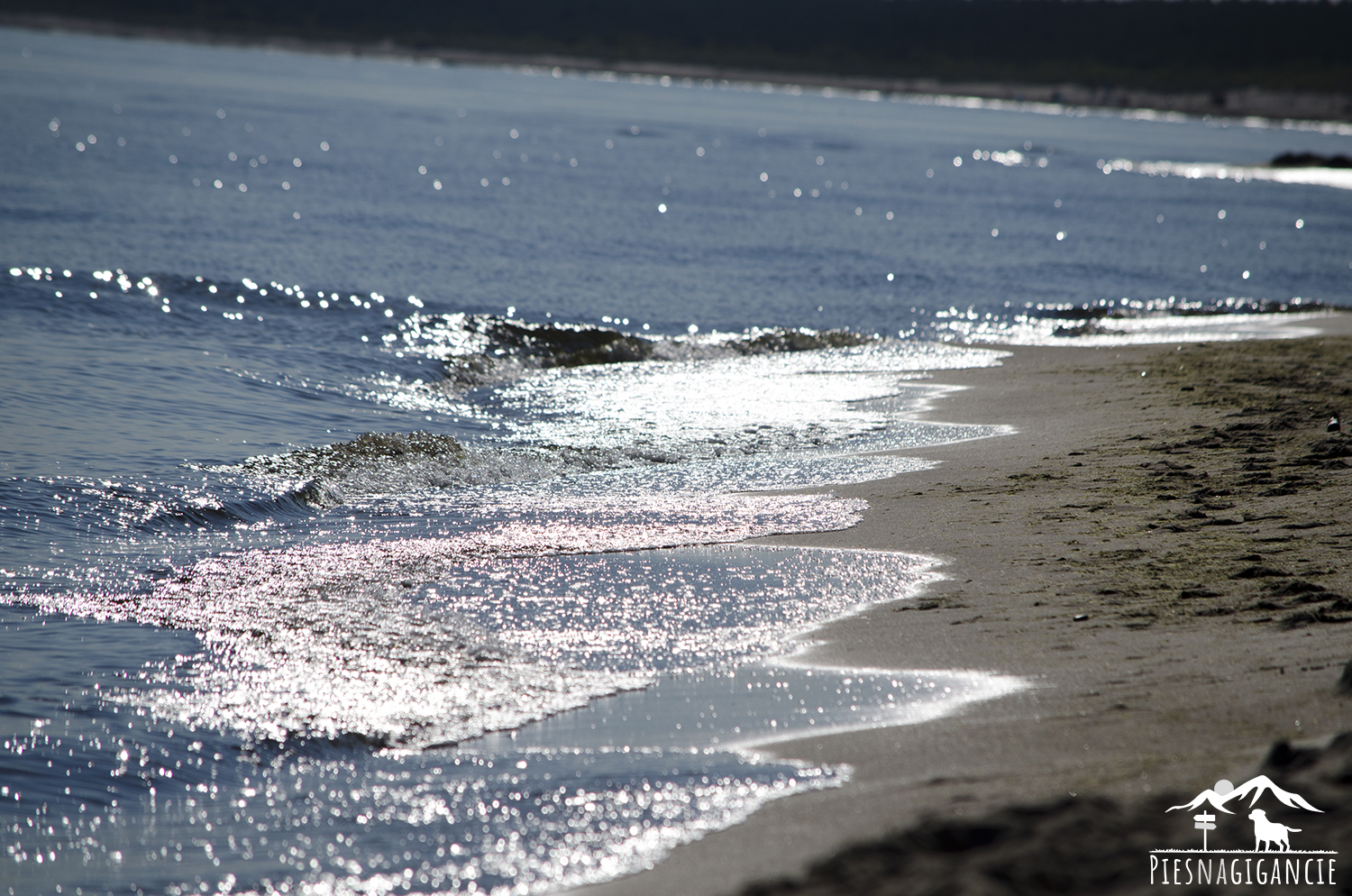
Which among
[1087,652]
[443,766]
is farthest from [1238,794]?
[443,766]

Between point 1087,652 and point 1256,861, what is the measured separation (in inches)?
74.4

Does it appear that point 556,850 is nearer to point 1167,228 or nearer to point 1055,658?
point 1055,658

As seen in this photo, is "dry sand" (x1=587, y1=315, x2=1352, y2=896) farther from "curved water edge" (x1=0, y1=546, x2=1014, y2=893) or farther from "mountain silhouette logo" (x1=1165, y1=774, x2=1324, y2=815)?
"curved water edge" (x1=0, y1=546, x2=1014, y2=893)

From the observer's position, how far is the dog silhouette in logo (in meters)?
2.75

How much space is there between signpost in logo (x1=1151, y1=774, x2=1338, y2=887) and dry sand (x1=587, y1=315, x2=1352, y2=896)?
0.04 metres

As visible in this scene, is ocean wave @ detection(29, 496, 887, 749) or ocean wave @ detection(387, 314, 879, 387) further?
ocean wave @ detection(387, 314, 879, 387)

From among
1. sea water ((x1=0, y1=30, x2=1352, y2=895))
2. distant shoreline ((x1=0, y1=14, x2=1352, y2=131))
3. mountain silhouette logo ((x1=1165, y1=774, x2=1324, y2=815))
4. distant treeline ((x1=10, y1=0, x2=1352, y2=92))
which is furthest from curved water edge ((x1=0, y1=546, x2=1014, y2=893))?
distant treeline ((x1=10, y1=0, x2=1352, y2=92))

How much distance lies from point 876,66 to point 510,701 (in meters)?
127

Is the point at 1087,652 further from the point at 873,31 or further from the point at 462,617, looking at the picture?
the point at 873,31

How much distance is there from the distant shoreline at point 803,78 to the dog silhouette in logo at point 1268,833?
10633 centimetres

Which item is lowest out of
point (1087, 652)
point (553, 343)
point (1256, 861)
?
point (1087, 652)

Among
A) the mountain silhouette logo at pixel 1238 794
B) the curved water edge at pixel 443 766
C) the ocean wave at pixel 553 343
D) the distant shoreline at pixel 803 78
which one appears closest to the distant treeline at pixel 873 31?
the distant shoreline at pixel 803 78

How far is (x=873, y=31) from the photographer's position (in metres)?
136

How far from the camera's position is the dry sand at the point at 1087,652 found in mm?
2900
